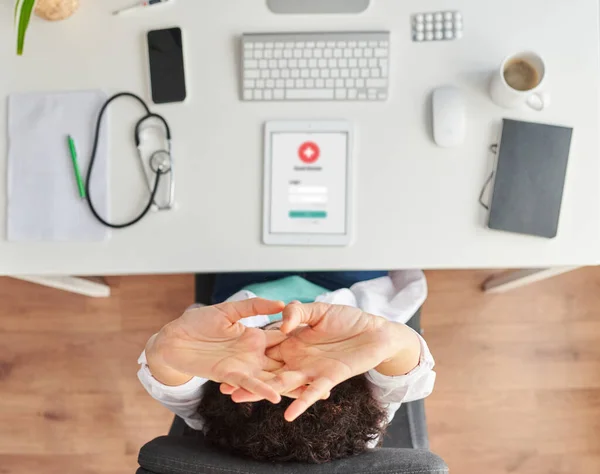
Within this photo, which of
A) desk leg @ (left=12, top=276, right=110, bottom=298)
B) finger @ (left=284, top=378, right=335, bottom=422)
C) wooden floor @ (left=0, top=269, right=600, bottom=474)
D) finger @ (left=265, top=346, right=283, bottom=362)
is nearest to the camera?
finger @ (left=284, top=378, right=335, bottom=422)

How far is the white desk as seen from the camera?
3.05 ft

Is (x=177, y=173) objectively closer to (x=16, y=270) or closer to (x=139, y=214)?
(x=139, y=214)

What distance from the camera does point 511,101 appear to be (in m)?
0.91

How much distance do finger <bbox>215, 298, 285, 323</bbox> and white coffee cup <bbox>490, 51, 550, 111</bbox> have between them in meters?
0.53

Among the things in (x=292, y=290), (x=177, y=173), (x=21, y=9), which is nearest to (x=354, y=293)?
(x=292, y=290)

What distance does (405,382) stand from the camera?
0.79 meters

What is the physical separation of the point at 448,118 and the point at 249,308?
0.50 m

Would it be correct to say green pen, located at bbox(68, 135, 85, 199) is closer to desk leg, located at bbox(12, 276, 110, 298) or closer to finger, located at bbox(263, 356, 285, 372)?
desk leg, located at bbox(12, 276, 110, 298)

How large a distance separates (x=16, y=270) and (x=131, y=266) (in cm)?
20

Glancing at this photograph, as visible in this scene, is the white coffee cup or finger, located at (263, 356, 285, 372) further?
the white coffee cup

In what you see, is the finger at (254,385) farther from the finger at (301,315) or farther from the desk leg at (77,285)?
the desk leg at (77,285)

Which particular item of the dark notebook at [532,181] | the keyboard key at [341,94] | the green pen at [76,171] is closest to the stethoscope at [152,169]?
the green pen at [76,171]

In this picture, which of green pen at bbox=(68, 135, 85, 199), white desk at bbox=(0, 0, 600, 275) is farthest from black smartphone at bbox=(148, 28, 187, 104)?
green pen at bbox=(68, 135, 85, 199)

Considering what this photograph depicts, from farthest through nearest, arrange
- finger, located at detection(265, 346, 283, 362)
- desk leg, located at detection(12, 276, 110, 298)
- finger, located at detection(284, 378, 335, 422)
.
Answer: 1. desk leg, located at detection(12, 276, 110, 298)
2. finger, located at detection(265, 346, 283, 362)
3. finger, located at detection(284, 378, 335, 422)
